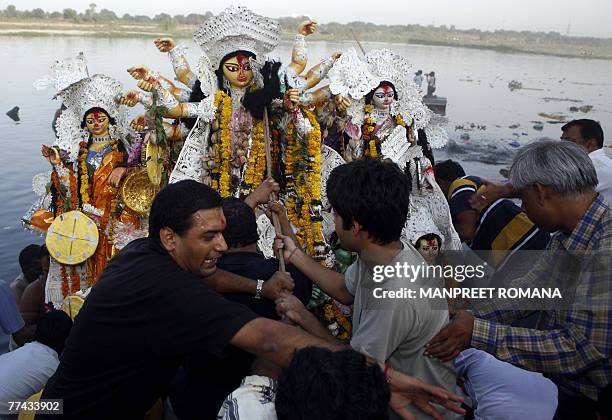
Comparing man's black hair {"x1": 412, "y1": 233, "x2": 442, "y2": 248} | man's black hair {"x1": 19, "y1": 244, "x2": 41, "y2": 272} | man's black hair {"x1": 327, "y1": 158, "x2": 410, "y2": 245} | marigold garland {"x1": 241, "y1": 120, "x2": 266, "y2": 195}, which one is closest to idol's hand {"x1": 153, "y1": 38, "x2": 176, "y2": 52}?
marigold garland {"x1": 241, "y1": 120, "x2": 266, "y2": 195}

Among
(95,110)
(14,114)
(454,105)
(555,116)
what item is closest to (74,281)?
(95,110)

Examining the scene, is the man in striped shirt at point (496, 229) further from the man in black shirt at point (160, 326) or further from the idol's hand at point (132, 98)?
the idol's hand at point (132, 98)

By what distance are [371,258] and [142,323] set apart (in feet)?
2.79

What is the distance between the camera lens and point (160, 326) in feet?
5.74

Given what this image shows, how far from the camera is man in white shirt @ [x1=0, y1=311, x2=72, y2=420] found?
2.66 m

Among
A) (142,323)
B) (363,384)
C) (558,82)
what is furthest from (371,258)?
(558,82)

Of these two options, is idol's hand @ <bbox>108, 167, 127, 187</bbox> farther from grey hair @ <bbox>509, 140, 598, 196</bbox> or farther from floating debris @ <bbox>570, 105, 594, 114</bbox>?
floating debris @ <bbox>570, 105, 594, 114</bbox>

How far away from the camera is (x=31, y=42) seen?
32.5 meters

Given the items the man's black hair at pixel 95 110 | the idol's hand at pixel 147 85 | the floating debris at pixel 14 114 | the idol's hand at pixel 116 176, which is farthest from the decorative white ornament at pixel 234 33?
the floating debris at pixel 14 114

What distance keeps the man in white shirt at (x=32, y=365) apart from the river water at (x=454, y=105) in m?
3.50

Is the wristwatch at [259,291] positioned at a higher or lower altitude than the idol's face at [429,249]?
higher

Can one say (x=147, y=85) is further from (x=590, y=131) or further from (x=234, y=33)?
(x=590, y=131)

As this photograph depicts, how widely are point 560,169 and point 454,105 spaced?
755 inches

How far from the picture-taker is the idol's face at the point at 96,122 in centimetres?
468
